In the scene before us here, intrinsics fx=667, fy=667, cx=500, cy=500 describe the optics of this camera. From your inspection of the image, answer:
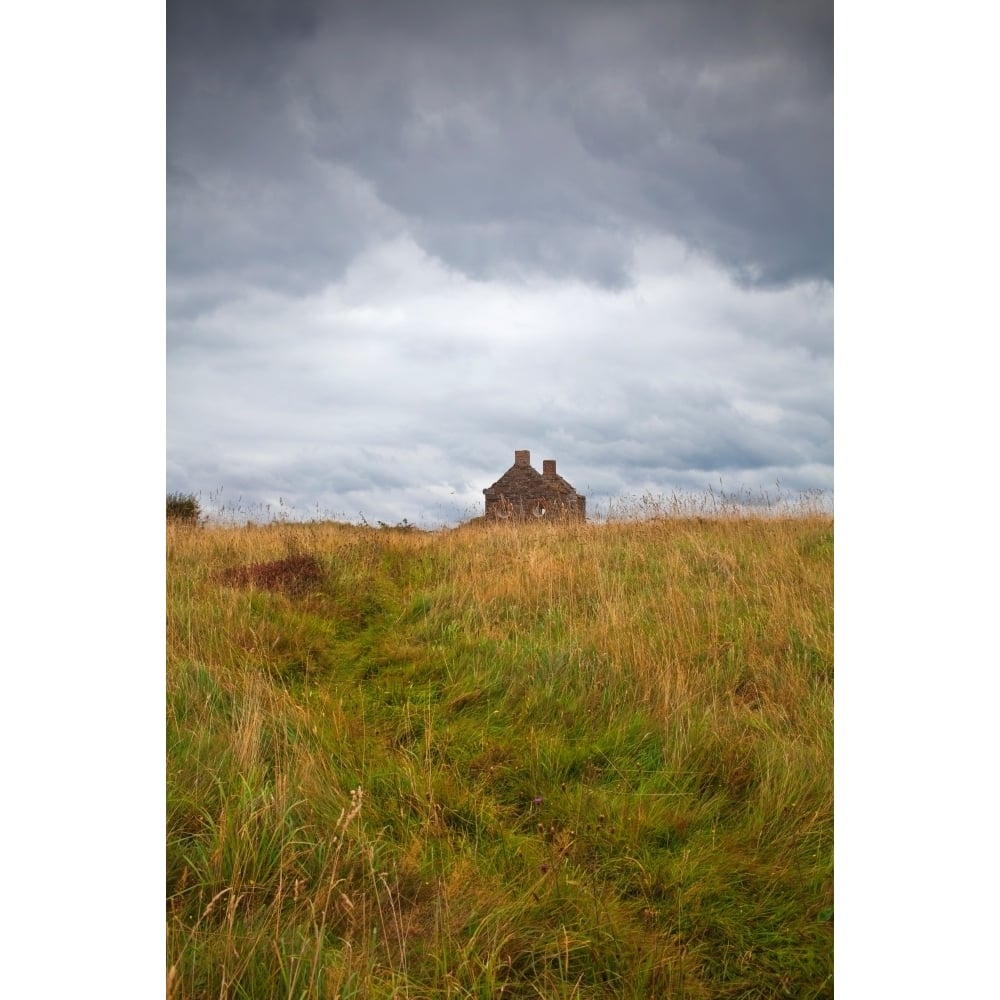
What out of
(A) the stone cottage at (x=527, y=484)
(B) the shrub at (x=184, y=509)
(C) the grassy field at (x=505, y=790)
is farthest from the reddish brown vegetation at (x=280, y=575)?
(A) the stone cottage at (x=527, y=484)

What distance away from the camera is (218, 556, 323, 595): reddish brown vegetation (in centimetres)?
582

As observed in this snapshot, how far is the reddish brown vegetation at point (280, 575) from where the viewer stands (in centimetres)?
582

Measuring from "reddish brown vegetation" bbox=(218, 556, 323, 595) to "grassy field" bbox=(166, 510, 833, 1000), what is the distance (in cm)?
10

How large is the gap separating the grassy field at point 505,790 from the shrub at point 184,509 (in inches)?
169

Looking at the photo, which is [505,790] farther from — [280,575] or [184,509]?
[184,509]

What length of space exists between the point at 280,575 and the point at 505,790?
382 centimetres

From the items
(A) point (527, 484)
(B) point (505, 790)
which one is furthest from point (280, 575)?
(A) point (527, 484)

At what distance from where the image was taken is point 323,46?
101 inches

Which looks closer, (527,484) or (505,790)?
(505,790)

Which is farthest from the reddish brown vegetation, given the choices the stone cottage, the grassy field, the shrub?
the stone cottage

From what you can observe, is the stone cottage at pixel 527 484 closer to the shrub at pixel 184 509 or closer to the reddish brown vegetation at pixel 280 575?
the shrub at pixel 184 509

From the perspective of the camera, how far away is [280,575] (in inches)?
239
